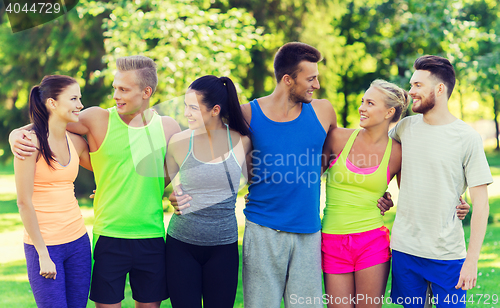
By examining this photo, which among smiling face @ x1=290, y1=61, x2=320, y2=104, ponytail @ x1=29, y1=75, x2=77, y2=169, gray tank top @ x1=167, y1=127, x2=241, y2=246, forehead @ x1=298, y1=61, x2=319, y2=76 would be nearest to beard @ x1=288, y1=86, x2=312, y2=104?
smiling face @ x1=290, y1=61, x2=320, y2=104

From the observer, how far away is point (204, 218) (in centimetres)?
275

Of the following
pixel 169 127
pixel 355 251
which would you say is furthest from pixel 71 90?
pixel 355 251

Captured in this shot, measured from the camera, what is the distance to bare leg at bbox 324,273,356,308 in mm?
2979

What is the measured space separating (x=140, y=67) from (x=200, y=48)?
4.66 metres

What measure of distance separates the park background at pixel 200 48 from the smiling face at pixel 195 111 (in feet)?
4.61

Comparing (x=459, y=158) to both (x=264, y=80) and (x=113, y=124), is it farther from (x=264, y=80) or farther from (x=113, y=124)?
(x=264, y=80)

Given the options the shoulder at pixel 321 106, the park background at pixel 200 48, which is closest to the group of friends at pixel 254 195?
the shoulder at pixel 321 106

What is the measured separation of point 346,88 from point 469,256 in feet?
60.0

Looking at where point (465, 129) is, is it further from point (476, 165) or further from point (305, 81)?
point (305, 81)

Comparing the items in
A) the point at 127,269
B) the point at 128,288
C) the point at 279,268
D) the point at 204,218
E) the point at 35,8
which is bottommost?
the point at 128,288

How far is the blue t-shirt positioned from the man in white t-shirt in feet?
1.97

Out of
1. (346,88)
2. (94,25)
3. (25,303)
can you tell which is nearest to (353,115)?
(346,88)

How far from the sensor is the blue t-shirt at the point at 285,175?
Answer: 2908 mm

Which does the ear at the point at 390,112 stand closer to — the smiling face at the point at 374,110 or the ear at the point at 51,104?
the smiling face at the point at 374,110
